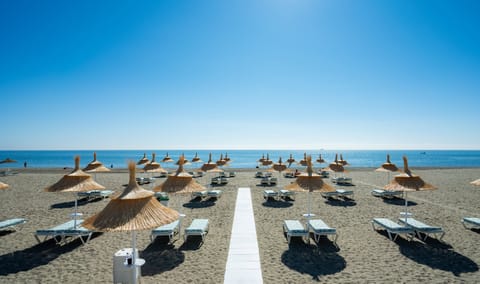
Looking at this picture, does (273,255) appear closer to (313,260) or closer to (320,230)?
(313,260)

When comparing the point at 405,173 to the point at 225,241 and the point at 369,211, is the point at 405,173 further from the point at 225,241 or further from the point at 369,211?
the point at 225,241

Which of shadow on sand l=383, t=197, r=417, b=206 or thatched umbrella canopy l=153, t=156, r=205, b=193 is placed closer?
thatched umbrella canopy l=153, t=156, r=205, b=193

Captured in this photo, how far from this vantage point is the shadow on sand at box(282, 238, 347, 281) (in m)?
5.97

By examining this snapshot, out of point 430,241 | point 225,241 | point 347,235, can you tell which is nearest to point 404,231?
point 430,241

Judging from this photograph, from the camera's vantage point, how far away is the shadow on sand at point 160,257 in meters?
6.03

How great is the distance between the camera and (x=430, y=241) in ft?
25.7

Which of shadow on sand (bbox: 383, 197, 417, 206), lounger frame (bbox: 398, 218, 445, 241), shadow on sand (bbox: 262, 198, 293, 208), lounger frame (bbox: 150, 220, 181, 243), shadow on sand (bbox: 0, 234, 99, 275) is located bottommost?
shadow on sand (bbox: 0, 234, 99, 275)

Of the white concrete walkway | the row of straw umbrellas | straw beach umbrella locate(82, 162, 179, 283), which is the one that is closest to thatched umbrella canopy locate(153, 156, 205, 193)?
the white concrete walkway

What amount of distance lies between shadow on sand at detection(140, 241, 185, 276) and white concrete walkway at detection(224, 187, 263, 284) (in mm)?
1455

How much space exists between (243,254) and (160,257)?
91.1 inches

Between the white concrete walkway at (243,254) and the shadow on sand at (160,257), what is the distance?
4.77 feet

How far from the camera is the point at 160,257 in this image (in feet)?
22.0

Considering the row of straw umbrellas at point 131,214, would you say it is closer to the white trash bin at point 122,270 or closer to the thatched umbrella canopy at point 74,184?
the white trash bin at point 122,270

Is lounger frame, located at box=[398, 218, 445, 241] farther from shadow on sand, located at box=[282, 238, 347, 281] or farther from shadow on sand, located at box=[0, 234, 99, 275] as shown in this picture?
shadow on sand, located at box=[0, 234, 99, 275]
